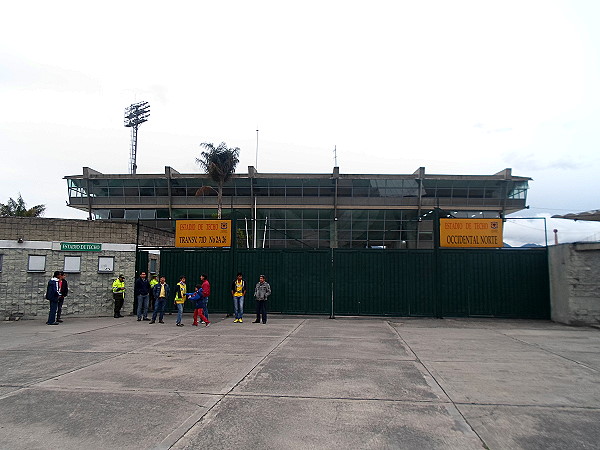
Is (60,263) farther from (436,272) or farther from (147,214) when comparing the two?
(147,214)

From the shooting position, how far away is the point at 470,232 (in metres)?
15.7

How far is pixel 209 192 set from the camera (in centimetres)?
5159

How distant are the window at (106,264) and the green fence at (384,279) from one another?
5.62ft

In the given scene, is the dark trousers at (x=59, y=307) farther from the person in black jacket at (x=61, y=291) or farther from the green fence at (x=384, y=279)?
the green fence at (x=384, y=279)

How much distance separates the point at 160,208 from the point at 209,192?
602 centimetres

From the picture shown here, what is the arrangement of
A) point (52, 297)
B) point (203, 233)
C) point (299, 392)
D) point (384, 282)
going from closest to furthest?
point (299, 392)
point (52, 297)
point (384, 282)
point (203, 233)

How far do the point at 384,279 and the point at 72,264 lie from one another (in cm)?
1068

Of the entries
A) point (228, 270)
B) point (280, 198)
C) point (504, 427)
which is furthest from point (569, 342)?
point (280, 198)

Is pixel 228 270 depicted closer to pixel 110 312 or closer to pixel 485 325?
pixel 110 312

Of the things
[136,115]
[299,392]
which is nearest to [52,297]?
[299,392]

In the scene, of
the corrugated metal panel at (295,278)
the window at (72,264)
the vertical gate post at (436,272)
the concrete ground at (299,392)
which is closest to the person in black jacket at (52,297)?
the window at (72,264)

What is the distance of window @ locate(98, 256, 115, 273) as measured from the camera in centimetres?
1608

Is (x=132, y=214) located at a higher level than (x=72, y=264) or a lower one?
higher

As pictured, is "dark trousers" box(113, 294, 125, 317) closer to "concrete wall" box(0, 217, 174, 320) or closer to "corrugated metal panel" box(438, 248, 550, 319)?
"concrete wall" box(0, 217, 174, 320)
